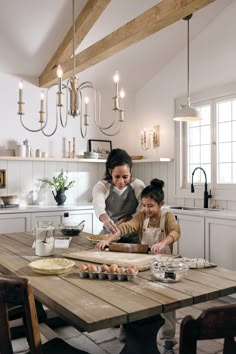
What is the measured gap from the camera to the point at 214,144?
4.35m

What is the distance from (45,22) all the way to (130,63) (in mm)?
1361

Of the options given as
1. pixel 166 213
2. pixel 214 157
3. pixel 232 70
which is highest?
pixel 232 70

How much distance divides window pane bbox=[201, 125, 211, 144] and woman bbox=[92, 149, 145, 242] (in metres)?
1.96

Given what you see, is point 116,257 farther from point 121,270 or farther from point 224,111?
point 224,111

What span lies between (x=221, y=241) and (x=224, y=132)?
1332 millimetres

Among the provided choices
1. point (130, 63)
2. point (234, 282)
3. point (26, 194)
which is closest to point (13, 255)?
point (234, 282)

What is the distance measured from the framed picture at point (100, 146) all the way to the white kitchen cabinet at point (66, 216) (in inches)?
38.8

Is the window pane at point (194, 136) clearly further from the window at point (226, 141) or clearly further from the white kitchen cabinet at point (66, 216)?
the white kitchen cabinet at point (66, 216)

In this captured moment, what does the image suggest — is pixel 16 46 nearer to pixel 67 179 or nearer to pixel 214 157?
pixel 67 179

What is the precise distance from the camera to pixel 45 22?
13.1ft

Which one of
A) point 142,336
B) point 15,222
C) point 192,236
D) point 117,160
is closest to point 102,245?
point 142,336

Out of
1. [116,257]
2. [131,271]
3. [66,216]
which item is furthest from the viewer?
[66,216]

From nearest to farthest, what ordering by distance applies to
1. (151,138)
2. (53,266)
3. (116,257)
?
(53,266) < (116,257) < (151,138)

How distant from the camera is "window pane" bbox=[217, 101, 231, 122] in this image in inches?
166
